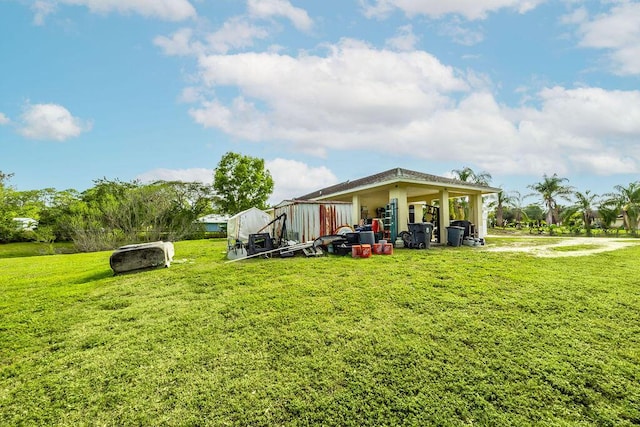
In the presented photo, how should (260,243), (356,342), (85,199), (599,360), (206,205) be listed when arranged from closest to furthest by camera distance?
(599,360)
(356,342)
(260,243)
(85,199)
(206,205)

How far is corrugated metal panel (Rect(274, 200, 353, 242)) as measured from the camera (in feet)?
38.0

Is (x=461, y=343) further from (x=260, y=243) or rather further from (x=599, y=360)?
(x=260, y=243)

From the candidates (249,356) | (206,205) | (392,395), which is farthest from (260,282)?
(206,205)

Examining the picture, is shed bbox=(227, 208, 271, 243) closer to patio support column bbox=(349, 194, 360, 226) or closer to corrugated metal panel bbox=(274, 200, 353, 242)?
corrugated metal panel bbox=(274, 200, 353, 242)

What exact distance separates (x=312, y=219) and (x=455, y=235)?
20.3 feet

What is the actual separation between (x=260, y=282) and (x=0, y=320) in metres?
4.45

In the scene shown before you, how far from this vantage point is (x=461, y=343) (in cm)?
355

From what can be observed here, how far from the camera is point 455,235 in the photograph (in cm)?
1226

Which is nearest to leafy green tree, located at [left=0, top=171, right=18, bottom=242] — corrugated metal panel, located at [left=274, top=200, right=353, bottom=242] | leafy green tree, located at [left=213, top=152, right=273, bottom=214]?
leafy green tree, located at [left=213, top=152, right=273, bottom=214]

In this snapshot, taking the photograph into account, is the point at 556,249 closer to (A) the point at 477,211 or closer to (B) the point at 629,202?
(A) the point at 477,211

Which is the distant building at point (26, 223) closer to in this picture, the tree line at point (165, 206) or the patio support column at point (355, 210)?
the tree line at point (165, 206)

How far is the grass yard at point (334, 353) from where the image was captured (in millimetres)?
2617

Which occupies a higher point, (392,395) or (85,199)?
(85,199)

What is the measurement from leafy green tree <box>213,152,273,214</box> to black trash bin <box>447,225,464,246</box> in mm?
23968
